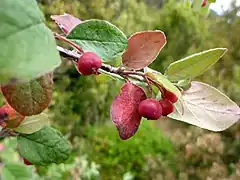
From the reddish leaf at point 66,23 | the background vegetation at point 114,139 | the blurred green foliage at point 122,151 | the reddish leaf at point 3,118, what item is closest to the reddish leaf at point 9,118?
the reddish leaf at point 3,118

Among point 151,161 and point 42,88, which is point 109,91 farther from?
point 42,88

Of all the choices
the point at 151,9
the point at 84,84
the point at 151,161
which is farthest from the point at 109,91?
the point at 151,9

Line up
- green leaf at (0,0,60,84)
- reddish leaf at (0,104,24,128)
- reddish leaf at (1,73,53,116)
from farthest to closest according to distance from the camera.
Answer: reddish leaf at (0,104,24,128) < reddish leaf at (1,73,53,116) < green leaf at (0,0,60,84)

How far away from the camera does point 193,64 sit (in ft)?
1.32

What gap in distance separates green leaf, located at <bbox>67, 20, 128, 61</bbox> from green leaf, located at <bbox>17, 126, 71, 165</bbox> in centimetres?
17

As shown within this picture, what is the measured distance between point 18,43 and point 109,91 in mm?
5034

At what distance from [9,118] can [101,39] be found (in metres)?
0.15

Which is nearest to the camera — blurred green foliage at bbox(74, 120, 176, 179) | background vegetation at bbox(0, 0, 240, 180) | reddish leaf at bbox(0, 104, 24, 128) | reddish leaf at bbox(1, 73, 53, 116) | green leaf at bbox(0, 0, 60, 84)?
green leaf at bbox(0, 0, 60, 84)

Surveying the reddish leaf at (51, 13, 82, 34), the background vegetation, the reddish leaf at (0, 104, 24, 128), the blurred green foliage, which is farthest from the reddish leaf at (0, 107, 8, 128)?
the blurred green foliage

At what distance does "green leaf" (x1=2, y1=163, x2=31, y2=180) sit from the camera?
0.55m

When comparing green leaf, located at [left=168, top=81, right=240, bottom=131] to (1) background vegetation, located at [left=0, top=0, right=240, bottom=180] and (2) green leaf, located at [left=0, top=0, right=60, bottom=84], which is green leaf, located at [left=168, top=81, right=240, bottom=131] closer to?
(2) green leaf, located at [left=0, top=0, right=60, bottom=84]

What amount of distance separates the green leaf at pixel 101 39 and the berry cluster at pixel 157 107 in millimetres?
51

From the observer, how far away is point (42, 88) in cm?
33

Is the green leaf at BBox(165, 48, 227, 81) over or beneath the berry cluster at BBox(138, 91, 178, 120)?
over
